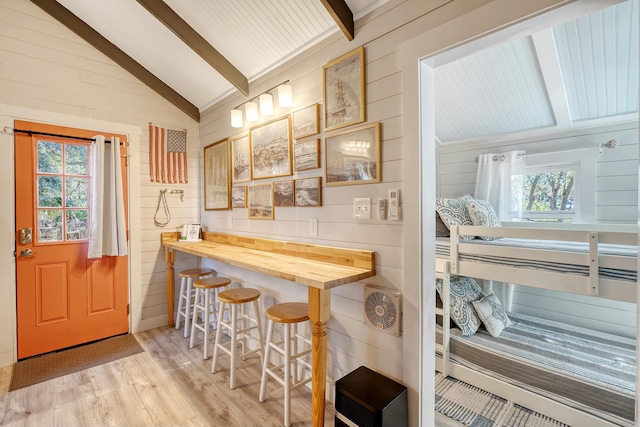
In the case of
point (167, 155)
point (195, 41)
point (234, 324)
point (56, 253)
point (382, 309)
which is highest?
point (195, 41)

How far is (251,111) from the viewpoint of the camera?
2.58 metres

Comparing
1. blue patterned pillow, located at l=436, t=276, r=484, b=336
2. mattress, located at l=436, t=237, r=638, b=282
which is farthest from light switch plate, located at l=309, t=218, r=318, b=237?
blue patterned pillow, located at l=436, t=276, r=484, b=336

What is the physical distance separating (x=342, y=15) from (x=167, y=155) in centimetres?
254

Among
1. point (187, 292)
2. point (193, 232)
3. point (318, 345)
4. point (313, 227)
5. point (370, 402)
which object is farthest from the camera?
point (193, 232)

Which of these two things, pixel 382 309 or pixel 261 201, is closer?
pixel 382 309

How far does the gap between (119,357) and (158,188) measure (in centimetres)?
173

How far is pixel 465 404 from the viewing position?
6.77 ft

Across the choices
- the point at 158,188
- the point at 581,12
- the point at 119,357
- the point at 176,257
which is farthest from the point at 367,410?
the point at 158,188

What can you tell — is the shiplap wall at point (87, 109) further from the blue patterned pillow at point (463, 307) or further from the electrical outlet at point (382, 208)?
the blue patterned pillow at point (463, 307)

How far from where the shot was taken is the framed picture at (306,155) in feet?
6.91

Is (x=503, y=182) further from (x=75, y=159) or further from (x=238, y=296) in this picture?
(x=75, y=159)

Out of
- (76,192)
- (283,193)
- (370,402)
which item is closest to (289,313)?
(370,402)

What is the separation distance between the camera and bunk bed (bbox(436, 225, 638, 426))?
170cm

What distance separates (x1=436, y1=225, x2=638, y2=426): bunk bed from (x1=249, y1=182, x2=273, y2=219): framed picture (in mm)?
1526
